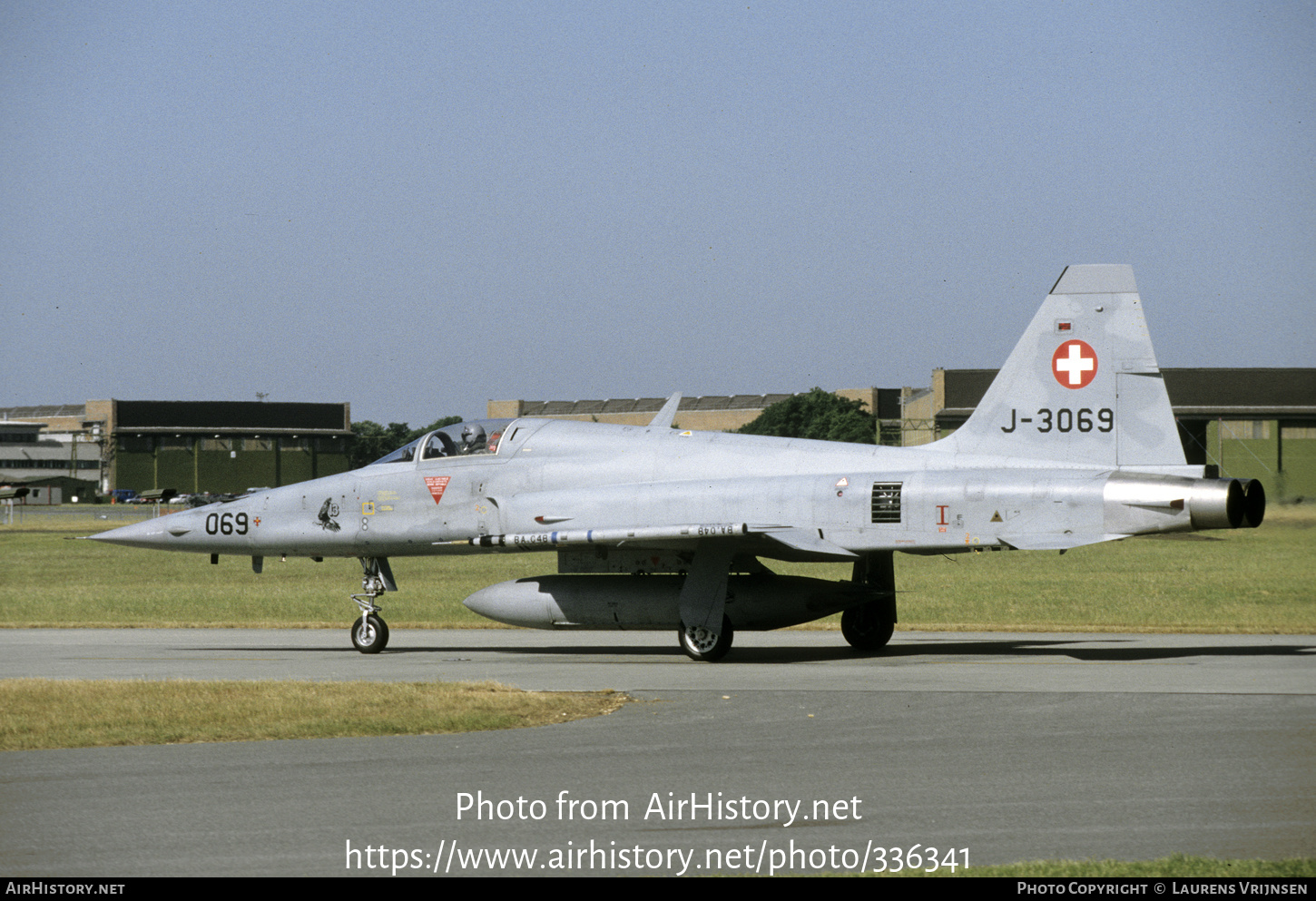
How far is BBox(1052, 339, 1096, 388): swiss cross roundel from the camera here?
1720cm

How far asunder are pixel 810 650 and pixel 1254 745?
9763 mm

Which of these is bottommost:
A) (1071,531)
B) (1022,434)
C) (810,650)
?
(810,650)

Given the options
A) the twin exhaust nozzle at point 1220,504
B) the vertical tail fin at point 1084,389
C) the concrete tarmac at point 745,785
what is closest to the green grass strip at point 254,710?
the concrete tarmac at point 745,785

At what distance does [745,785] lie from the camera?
9109mm

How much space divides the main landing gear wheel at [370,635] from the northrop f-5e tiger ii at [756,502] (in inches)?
1.0

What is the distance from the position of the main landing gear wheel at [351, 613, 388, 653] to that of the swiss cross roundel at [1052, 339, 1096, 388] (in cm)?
998

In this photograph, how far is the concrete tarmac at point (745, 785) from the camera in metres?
7.27

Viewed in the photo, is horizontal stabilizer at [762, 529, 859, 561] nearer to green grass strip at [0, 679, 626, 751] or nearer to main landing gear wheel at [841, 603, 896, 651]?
main landing gear wheel at [841, 603, 896, 651]

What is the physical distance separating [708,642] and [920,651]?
11.1 ft

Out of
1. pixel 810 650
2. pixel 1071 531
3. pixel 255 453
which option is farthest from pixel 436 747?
pixel 255 453

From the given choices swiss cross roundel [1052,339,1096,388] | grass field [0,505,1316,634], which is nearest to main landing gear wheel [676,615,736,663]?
swiss cross roundel [1052,339,1096,388]

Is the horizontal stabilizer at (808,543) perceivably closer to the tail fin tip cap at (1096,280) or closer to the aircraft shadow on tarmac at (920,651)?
the aircraft shadow on tarmac at (920,651)
